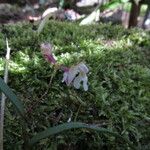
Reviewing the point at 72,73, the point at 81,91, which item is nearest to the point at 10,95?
the point at 72,73

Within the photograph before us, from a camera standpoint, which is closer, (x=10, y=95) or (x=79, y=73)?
(x=10, y=95)

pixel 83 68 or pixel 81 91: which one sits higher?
pixel 83 68

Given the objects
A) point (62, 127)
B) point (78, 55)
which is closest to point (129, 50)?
point (78, 55)

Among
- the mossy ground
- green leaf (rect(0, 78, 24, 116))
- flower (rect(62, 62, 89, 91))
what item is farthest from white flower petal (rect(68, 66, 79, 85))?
green leaf (rect(0, 78, 24, 116))

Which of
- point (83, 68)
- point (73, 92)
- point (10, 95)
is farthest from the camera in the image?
point (73, 92)

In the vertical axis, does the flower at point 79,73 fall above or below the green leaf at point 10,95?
above

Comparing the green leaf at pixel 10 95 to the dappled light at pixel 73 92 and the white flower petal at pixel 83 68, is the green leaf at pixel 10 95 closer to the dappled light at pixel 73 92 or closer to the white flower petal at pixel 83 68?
the dappled light at pixel 73 92

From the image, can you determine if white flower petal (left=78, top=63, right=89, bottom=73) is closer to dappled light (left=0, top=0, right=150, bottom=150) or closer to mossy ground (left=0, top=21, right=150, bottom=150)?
dappled light (left=0, top=0, right=150, bottom=150)

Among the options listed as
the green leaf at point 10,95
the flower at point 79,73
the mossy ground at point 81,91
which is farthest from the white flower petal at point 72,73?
the green leaf at point 10,95

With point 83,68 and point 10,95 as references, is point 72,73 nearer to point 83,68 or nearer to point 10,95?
point 83,68

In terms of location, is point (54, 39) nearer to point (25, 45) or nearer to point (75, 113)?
point (25, 45)
